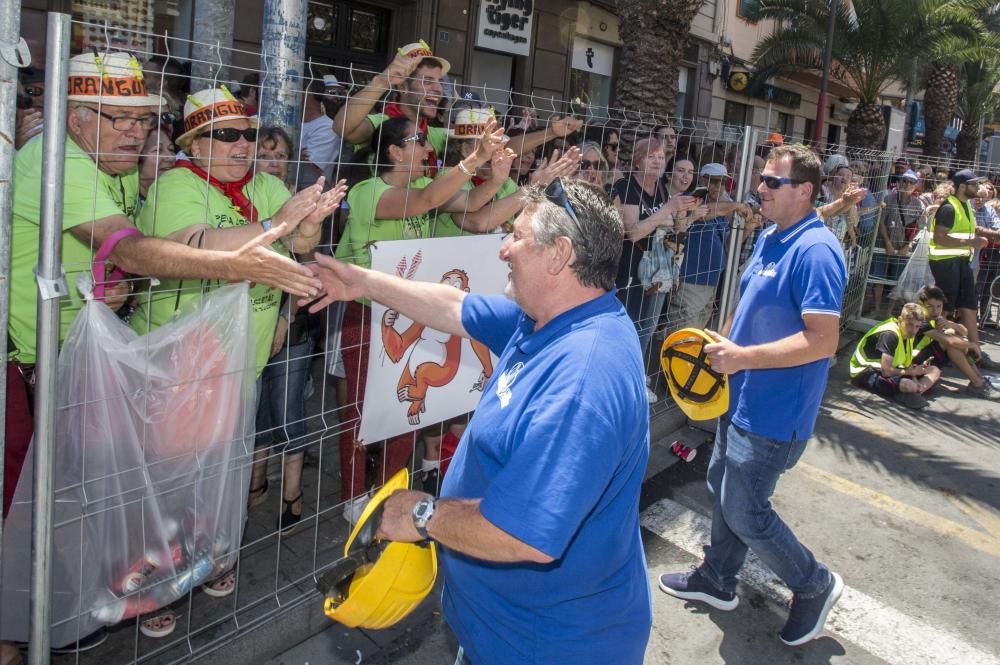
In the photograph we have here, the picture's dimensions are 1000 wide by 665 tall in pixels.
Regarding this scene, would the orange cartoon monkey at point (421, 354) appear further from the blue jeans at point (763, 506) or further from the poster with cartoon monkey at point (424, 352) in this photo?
the blue jeans at point (763, 506)

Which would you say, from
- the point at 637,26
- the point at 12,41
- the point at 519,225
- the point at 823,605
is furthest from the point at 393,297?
the point at 637,26

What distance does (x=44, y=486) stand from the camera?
2.15 meters

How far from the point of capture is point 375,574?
6.79ft

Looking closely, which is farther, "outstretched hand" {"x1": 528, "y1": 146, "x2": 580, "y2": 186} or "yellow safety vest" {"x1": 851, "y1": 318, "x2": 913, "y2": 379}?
"yellow safety vest" {"x1": 851, "y1": 318, "x2": 913, "y2": 379}

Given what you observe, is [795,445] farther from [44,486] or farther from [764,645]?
[44,486]

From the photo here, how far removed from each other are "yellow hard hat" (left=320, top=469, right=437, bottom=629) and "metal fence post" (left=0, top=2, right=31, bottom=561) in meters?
0.95

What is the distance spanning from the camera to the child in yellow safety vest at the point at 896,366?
6.83 meters

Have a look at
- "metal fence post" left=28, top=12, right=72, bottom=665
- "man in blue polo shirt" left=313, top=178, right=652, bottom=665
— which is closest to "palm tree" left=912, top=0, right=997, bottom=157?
"man in blue polo shirt" left=313, top=178, right=652, bottom=665

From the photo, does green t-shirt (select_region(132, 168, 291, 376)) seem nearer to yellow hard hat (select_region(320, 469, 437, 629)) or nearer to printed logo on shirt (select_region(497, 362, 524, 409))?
yellow hard hat (select_region(320, 469, 437, 629))

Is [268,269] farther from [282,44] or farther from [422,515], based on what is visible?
[282,44]

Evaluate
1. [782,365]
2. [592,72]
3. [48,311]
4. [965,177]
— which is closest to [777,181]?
[782,365]

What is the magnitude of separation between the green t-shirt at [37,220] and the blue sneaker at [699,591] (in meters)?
2.74

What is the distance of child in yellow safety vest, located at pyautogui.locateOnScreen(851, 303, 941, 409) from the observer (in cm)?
683

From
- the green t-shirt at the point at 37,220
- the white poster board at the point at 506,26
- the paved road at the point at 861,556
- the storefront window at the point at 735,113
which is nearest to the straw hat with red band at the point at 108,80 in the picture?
the green t-shirt at the point at 37,220
